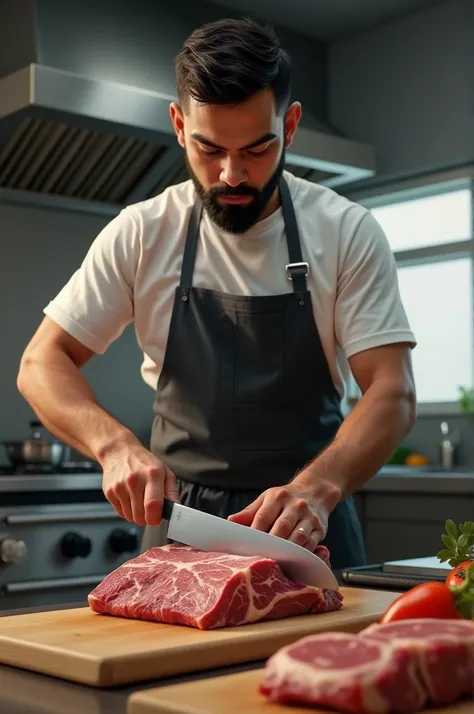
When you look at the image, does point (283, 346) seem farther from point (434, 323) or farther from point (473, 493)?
point (434, 323)

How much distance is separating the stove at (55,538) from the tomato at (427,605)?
1861 mm

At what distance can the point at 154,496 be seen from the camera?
1538mm

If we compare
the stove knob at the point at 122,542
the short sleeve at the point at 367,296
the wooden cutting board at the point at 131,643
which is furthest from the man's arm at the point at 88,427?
the stove knob at the point at 122,542

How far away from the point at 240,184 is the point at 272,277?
24 centimetres

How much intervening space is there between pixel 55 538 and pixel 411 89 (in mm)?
2255

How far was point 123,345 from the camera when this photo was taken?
13.1 ft

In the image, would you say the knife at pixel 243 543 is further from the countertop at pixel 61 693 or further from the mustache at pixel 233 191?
the mustache at pixel 233 191

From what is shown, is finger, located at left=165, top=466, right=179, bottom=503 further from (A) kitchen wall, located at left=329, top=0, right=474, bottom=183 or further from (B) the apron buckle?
(A) kitchen wall, located at left=329, top=0, right=474, bottom=183

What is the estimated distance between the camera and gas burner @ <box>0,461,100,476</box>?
10.5 feet

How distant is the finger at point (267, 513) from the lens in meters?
1.50

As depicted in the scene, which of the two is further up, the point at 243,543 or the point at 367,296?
the point at 367,296

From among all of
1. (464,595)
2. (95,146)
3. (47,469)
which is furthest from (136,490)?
(95,146)

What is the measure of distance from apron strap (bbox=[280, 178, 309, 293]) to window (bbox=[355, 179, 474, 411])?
1.92 meters

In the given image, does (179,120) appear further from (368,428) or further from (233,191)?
(368,428)
